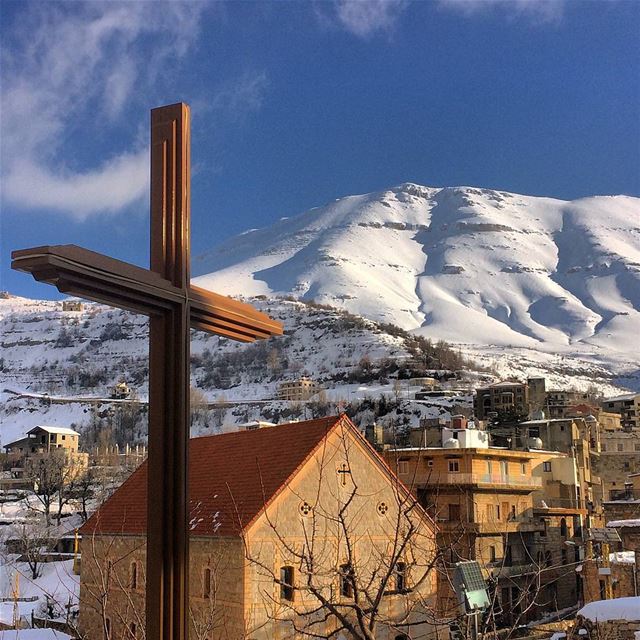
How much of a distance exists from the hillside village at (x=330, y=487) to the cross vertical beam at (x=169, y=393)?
2.71 ft

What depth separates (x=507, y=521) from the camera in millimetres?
30438

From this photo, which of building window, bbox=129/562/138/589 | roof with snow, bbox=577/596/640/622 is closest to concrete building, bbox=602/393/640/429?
roof with snow, bbox=577/596/640/622

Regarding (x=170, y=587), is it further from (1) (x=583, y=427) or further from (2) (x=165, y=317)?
(1) (x=583, y=427)

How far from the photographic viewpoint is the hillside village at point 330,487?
35.5 feet

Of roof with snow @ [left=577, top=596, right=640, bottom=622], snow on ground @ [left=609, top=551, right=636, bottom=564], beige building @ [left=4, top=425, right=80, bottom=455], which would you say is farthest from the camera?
beige building @ [left=4, top=425, right=80, bottom=455]

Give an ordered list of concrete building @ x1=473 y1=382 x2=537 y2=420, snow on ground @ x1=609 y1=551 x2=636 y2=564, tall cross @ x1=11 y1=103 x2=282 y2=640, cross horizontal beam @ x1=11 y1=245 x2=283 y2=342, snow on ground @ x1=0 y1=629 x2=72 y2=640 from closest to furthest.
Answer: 1. cross horizontal beam @ x1=11 y1=245 x2=283 y2=342
2. tall cross @ x1=11 y1=103 x2=282 y2=640
3. snow on ground @ x1=0 y1=629 x2=72 y2=640
4. snow on ground @ x1=609 y1=551 x2=636 y2=564
5. concrete building @ x1=473 y1=382 x2=537 y2=420

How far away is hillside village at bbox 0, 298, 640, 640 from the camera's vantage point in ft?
35.5

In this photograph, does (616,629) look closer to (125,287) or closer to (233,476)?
(233,476)

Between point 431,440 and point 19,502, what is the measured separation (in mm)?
25513

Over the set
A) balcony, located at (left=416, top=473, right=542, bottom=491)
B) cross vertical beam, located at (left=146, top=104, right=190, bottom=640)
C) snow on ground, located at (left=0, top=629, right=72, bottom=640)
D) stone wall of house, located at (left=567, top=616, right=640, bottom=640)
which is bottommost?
stone wall of house, located at (left=567, top=616, right=640, bottom=640)

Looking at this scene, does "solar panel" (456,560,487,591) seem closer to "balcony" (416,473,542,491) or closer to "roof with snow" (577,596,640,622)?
"roof with snow" (577,596,640,622)

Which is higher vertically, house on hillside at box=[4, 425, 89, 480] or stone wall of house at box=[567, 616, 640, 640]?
house on hillside at box=[4, 425, 89, 480]

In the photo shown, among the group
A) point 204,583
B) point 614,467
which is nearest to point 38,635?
point 204,583

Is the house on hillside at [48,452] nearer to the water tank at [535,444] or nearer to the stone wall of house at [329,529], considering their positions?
the water tank at [535,444]
